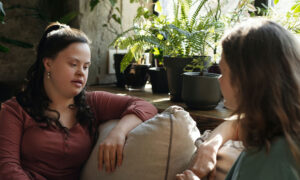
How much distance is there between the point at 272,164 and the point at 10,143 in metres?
0.88

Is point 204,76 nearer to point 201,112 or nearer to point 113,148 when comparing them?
point 201,112

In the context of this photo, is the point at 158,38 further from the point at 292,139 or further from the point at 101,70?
the point at 292,139

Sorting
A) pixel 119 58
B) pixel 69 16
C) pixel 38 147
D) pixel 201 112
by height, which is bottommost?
pixel 38 147

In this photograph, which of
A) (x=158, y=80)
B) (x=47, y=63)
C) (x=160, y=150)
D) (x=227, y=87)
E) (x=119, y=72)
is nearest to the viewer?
(x=227, y=87)

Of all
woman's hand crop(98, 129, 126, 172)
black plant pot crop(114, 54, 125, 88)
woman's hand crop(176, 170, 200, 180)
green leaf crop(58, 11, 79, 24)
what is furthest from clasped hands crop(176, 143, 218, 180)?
green leaf crop(58, 11, 79, 24)

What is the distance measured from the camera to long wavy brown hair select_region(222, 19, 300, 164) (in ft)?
2.03

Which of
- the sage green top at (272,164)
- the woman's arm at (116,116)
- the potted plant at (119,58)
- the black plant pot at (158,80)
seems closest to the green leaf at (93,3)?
the potted plant at (119,58)

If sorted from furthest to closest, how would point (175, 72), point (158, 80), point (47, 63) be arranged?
point (158, 80)
point (175, 72)
point (47, 63)

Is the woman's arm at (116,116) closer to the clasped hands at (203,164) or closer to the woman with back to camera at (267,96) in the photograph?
the clasped hands at (203,164)

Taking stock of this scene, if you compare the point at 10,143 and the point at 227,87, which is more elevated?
the point at 227,87

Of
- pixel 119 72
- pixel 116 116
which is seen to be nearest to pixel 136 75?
pixel 119 72

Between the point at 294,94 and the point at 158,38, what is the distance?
107cm

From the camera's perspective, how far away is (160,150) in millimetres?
1014

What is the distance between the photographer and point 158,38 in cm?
163
